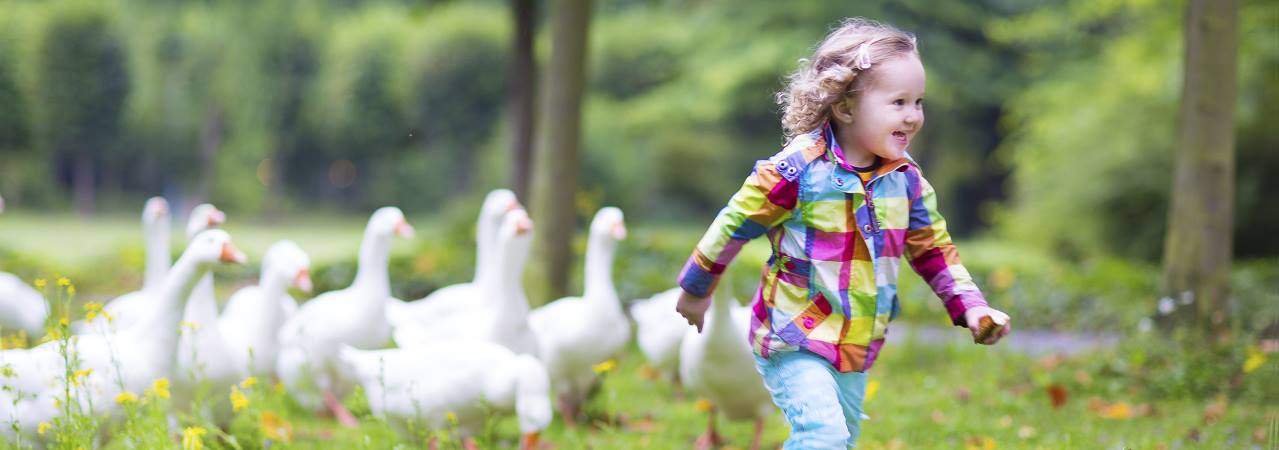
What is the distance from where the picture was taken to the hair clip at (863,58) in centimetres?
301

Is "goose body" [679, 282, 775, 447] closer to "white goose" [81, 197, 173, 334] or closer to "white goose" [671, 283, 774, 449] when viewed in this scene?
"white goose" [671, 283, 774, 449]

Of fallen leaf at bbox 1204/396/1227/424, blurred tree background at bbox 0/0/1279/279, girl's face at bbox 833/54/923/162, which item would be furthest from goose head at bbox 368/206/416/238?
blurred tree background at bbox 0/0/1279/279

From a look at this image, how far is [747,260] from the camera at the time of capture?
11477mm

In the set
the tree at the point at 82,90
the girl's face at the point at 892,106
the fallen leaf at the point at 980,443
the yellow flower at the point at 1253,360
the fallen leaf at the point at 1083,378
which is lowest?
the fallen leaf at the point at 980,443

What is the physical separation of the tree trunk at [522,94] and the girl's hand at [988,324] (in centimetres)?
783

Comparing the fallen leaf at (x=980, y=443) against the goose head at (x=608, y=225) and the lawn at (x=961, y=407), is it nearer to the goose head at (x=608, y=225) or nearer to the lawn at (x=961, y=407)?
the lawn at (x=961, y=407)

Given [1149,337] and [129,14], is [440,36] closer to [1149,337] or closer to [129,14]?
[129,14]

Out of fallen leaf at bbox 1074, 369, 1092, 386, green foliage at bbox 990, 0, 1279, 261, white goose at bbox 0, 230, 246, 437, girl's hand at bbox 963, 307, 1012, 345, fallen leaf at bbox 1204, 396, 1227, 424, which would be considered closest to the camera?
girl's hand at bbox 963, 307, 1012, 345

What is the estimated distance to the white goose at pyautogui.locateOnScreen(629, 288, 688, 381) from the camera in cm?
597

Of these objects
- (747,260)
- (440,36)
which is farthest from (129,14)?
(747,260)

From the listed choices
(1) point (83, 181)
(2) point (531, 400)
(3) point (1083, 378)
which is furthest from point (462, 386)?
(1) point (83, 181)

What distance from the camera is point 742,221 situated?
304cm

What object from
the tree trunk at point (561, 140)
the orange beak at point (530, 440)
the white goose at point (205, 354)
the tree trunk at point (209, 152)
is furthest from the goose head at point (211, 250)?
the tree trunk at point (209, 152)

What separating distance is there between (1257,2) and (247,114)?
13.5 m
